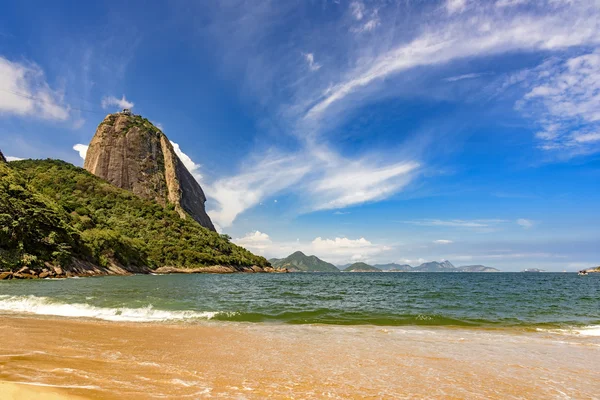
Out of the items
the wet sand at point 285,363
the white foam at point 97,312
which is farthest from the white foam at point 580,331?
the white foam at point 97,312

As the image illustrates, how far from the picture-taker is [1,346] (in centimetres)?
880

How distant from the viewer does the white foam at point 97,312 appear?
1689 centimetres

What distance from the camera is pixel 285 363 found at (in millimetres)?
8203

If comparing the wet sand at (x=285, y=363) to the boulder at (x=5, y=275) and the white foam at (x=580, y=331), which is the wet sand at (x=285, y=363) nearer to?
the white foam at (x=580, y=331)

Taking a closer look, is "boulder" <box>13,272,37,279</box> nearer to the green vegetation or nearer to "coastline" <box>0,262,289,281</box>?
"coastline" <box>0,262,289,281</box>

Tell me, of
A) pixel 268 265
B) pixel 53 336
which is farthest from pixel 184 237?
pixel 53 336

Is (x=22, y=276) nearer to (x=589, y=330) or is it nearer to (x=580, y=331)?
(x=580, y=331)

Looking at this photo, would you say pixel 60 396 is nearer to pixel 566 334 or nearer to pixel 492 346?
pixel 492 346

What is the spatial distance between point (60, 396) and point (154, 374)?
2.24m

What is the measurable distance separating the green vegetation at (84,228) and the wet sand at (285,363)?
56.0m

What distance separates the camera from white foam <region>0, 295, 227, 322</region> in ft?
55.4

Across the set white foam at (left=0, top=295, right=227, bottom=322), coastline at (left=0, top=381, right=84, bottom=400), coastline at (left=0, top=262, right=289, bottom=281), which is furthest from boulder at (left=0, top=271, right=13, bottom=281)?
coastline at (left=0, top=381, right=84, bottom=400)

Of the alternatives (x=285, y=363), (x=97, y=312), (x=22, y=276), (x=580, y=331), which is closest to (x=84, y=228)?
(x=22, y=276)

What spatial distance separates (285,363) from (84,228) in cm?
10071
